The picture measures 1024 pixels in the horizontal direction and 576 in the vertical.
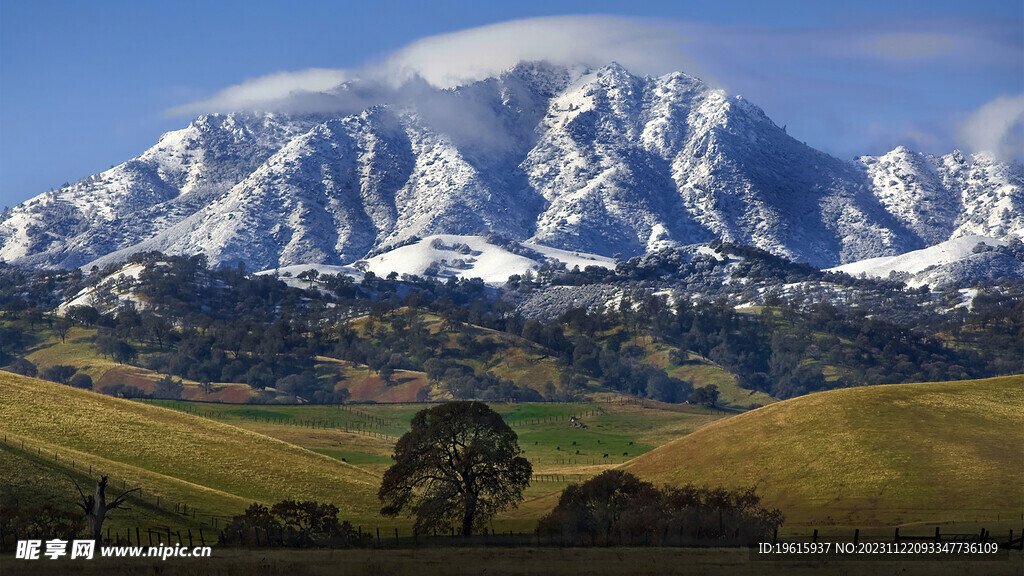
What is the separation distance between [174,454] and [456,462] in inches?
1627

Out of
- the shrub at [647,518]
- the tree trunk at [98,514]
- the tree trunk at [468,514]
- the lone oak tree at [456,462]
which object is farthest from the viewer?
the lone oak tree at [456,462]

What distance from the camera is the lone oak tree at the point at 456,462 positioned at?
90.8 m

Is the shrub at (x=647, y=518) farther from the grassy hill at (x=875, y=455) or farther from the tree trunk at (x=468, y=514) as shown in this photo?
the grassy hill at (x=875, y=455)

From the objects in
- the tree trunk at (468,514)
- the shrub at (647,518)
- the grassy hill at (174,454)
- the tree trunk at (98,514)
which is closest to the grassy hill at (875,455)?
the shrub at (647,518)

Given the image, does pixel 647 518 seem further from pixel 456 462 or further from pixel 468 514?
pixel 456 462

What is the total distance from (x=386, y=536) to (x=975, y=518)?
156 feet

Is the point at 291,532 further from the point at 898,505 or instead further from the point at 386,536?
the point at 898,505

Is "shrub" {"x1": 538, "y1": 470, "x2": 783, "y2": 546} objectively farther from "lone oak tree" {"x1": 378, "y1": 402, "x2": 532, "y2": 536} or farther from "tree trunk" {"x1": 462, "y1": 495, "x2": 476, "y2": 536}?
"lone oak tree" {"x1": 378, "y1": 402, "x2": 532, "y2": 536}

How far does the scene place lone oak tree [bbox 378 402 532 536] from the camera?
3575 inches

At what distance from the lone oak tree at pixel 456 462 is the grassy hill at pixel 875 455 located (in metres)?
26.0

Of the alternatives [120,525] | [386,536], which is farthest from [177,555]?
[386,536]

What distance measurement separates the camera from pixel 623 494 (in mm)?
85625

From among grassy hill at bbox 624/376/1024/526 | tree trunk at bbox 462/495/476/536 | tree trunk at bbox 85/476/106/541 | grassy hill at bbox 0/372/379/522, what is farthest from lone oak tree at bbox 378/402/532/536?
grassy hill at bbox 624/376/1024/526

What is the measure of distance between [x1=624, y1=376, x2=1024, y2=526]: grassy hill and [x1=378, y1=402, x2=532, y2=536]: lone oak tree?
26.0m
